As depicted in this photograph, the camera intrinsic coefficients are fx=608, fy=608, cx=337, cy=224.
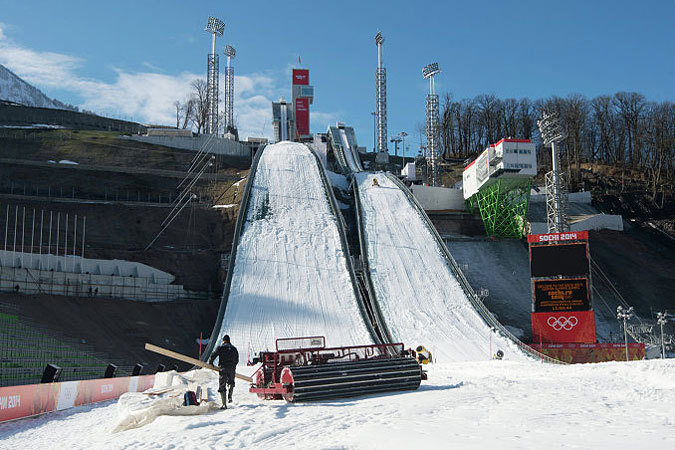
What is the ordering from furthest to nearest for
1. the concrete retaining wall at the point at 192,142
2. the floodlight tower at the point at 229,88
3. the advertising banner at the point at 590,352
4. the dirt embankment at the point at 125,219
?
1. the floodlight tower at the point at 229,88
2. the concrete retaining wall at the point at 192,142
3. the advertising banner at the point at 590,352
4. the dirt embankment at the point at 125,219

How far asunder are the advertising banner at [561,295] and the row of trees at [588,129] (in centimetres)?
3153

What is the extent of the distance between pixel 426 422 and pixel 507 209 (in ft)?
101

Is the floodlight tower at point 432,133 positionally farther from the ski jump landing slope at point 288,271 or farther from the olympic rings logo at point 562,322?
the olympic rings logo at point 562,322

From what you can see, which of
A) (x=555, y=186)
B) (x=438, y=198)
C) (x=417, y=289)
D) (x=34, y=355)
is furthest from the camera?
(x=438, y=198)

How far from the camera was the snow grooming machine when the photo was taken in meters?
8.65

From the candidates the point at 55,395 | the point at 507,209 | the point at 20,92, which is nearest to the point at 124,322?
the point at 55,395

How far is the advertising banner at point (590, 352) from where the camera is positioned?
71.1 feet

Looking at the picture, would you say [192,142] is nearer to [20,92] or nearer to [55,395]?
[55,395]

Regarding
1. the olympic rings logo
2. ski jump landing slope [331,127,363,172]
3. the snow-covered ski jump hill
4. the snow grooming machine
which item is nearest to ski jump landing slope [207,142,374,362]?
the snow-covered ski jump hill

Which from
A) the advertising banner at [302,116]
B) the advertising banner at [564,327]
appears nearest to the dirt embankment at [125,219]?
the advertising banner at [564,327]

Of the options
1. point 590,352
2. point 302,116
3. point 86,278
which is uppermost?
point 302,116

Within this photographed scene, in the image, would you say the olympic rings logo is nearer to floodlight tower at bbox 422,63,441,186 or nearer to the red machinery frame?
the red machinery frame

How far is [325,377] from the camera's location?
29.1ft

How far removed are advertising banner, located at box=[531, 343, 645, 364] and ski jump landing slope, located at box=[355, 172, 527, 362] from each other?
229 centimetres
